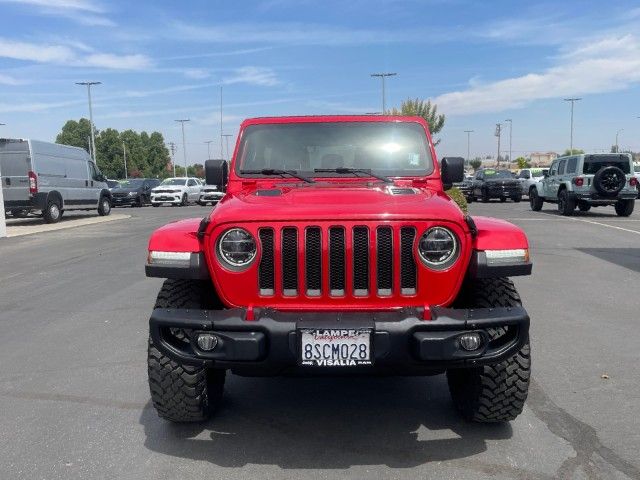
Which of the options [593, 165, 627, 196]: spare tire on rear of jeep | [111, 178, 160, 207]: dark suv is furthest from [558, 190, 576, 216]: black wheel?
[111, 178, 160, 207]: dark suv

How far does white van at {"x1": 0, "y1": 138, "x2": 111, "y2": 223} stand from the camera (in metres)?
18.5

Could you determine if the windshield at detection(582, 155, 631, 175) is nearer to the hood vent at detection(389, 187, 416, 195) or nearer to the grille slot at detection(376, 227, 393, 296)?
the hood vent at detection(389, 187, 416, 195)

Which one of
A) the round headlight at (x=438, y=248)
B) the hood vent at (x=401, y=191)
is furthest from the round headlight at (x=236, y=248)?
the hood vent at (x=401, y=191)

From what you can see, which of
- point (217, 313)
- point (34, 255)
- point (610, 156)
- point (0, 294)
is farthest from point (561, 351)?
point (610, 156)

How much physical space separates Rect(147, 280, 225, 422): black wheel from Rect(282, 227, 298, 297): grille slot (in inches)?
22.8

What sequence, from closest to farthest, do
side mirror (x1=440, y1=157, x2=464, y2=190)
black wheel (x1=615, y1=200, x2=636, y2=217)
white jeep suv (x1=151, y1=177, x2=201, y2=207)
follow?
side mirror (x1=440, y1=157, x2=464, y2=190) < black wheel (x1=615, y1=200, x2=636, y2=217) < white jeep suv (x1=151, y1=177, x2=201, y2=207)

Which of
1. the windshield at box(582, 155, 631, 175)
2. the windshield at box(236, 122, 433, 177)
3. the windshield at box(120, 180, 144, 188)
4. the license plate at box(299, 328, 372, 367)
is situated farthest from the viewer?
the windshield at box(120, 180, 144, 188)

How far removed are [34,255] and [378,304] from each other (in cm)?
1053

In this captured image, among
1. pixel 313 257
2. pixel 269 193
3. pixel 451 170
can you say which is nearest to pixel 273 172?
pixel 269 193

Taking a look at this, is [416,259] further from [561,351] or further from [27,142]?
[27,142]

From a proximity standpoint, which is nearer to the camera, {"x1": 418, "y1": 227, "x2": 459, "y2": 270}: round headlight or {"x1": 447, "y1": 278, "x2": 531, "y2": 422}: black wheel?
{"x1": 418, "y1": 227, "x2": 459, "y2": 270}: round headlight

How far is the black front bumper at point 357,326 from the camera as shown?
2953 mm

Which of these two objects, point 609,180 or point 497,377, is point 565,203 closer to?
Answer: point 609,180

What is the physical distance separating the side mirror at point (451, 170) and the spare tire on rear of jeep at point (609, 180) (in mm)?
14795
